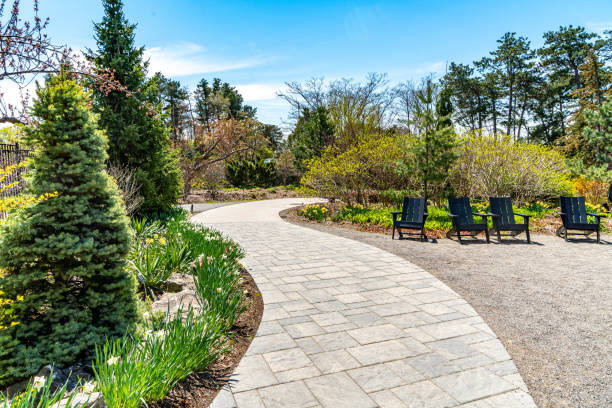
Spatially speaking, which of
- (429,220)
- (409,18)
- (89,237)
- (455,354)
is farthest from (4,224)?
(409,18)

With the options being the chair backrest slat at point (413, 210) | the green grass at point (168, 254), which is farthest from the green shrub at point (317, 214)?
the green grass at point (168, 254)

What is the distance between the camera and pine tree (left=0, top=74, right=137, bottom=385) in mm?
2377

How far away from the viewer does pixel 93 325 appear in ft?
8.68

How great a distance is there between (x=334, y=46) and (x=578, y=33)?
22.9 metres

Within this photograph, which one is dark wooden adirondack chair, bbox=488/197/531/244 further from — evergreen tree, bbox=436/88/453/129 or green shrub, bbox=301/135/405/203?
green shrub, bbox=301/135/405/203

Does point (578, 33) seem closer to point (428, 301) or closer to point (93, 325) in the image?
point (428, 301)

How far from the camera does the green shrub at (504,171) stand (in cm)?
1148

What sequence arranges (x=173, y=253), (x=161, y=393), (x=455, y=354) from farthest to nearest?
1. (x=173, y=253)
2. (x=455, y=354)
3. (x=161, y=393)

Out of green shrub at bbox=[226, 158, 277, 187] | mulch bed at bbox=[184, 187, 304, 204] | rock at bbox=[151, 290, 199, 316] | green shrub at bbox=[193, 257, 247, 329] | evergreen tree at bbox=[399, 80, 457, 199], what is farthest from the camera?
green shrub at bbox=[226, 158, 277, 187]

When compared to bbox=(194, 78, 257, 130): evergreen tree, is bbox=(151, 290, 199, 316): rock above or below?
below

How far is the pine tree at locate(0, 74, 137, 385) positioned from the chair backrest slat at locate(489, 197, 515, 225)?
7942mm

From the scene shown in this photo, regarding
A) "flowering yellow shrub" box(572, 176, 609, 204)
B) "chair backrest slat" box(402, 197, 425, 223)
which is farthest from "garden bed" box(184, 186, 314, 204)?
"flowering yellow shrub" box(572, 176, 609, 204)

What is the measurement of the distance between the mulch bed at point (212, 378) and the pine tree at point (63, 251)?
0.73 meters

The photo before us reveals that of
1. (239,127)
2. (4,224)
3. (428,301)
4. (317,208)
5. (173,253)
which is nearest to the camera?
(4,224)
